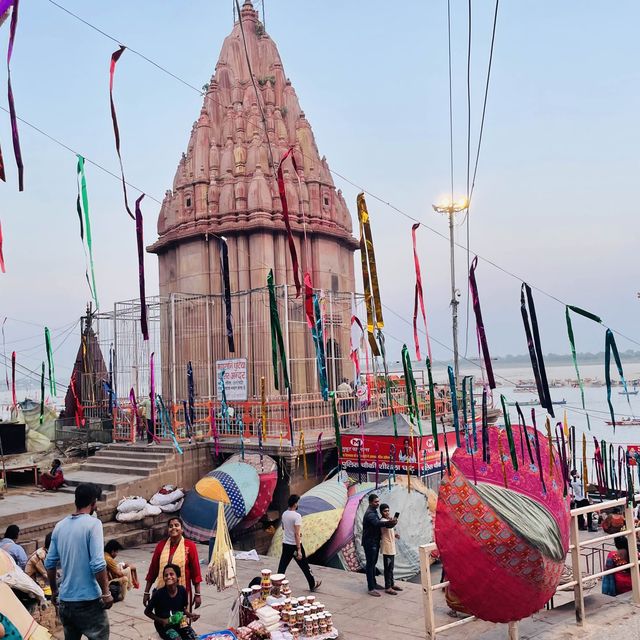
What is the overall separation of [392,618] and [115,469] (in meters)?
8.52

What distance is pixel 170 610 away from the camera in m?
5.05

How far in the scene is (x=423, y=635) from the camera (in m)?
6.45

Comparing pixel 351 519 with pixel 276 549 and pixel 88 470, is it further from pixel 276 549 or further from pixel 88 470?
pixel 88 470

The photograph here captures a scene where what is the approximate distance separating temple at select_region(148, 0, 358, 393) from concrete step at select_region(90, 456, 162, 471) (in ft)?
Result: 15.9

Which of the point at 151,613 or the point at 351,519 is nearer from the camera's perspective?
the point at 151,613

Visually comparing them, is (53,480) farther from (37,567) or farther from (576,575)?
(576,575)

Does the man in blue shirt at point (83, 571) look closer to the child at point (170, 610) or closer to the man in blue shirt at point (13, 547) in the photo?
the child at point (170, 610)

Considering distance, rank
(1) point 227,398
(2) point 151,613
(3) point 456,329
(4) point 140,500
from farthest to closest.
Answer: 1. (3) point 456,329
2. (1) point 227,398
3. (4) point 140,500
4. (2) point 151,613

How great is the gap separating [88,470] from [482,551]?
11.2m

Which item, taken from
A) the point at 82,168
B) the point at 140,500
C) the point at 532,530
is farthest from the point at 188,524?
the point at 532,530

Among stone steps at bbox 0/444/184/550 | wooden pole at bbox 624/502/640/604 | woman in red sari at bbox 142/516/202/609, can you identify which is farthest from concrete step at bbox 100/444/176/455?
wooden pole at bbox 624/502/640/604

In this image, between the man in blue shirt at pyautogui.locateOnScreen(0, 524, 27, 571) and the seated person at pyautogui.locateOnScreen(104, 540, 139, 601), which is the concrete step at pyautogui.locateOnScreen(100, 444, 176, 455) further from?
the seated person at pyautogui.locateOnScreen(104, 540, 139, 601)

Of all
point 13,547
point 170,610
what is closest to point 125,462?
point 13,547

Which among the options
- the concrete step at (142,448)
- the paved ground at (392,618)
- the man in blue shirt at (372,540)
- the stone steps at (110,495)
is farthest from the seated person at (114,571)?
the concrete step at (142,448)
